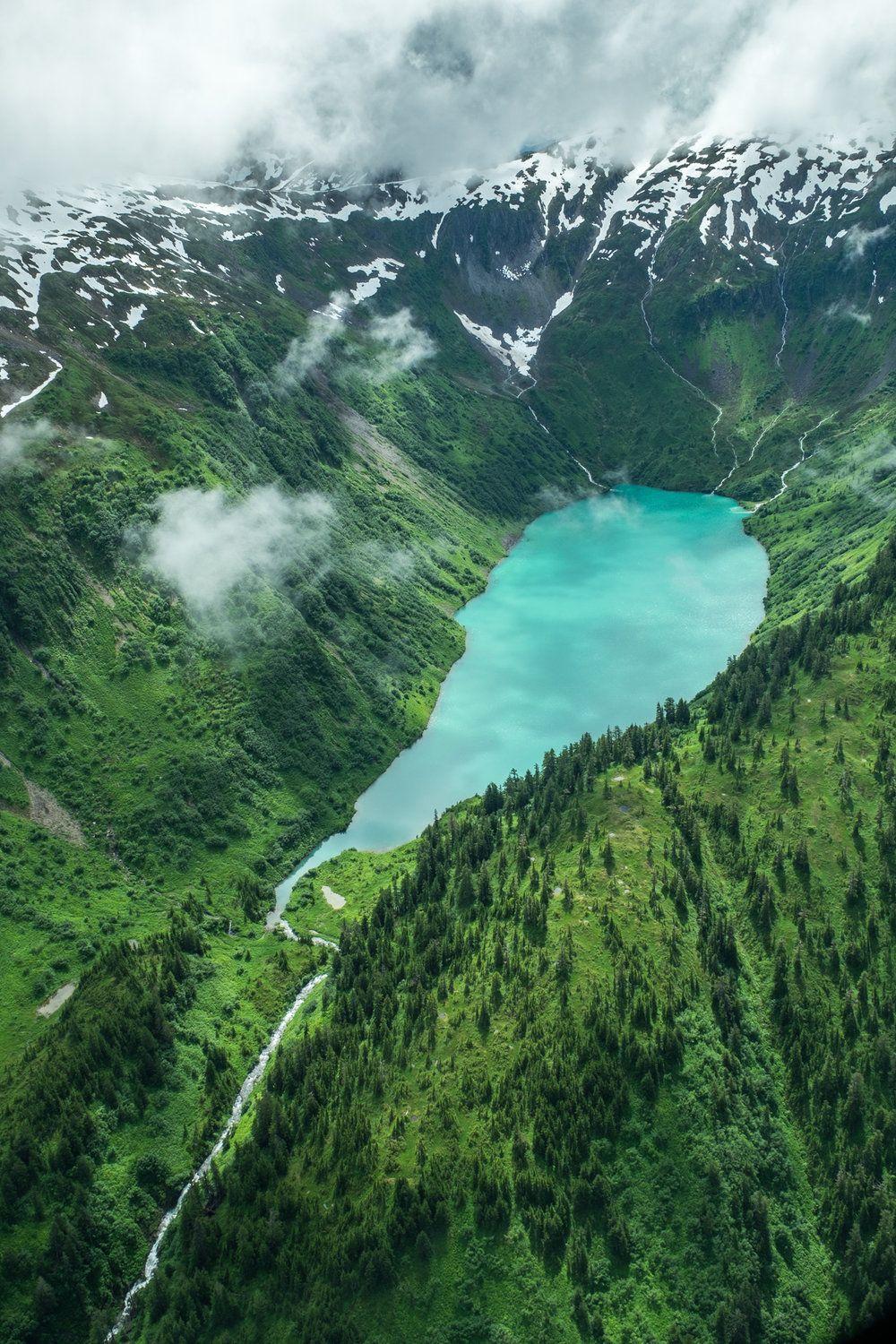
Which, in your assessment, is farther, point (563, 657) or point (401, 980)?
point (563, 657)

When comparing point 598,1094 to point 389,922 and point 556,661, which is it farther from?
point 556,661

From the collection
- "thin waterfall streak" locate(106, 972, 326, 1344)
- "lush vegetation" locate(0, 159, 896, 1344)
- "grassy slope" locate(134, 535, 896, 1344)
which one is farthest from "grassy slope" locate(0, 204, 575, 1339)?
"grassy slope" locate(134, 535, 896, 1344)

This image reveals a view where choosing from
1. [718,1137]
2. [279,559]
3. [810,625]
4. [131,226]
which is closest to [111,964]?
[718,1137]

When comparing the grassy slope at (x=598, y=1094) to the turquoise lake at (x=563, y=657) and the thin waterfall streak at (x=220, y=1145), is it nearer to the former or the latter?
the thin waterfall streak at (x=220, y=1145)

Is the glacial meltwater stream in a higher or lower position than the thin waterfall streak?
higher

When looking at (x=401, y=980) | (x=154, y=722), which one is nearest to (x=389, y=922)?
(x=401, y=980)

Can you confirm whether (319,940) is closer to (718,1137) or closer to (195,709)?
(195,709)

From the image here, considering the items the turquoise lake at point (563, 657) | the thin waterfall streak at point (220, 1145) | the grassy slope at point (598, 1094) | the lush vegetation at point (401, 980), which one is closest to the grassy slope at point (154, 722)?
the lush vegetation at point (401, 980)

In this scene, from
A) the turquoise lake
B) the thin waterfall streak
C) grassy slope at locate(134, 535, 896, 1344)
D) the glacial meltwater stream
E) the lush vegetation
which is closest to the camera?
grassy slope at locate(134, 535, 896, 1344)

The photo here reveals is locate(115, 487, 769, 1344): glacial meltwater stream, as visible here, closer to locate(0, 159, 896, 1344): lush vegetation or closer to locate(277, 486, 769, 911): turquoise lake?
locate(277, 486, 769, 911): turquoise lake
